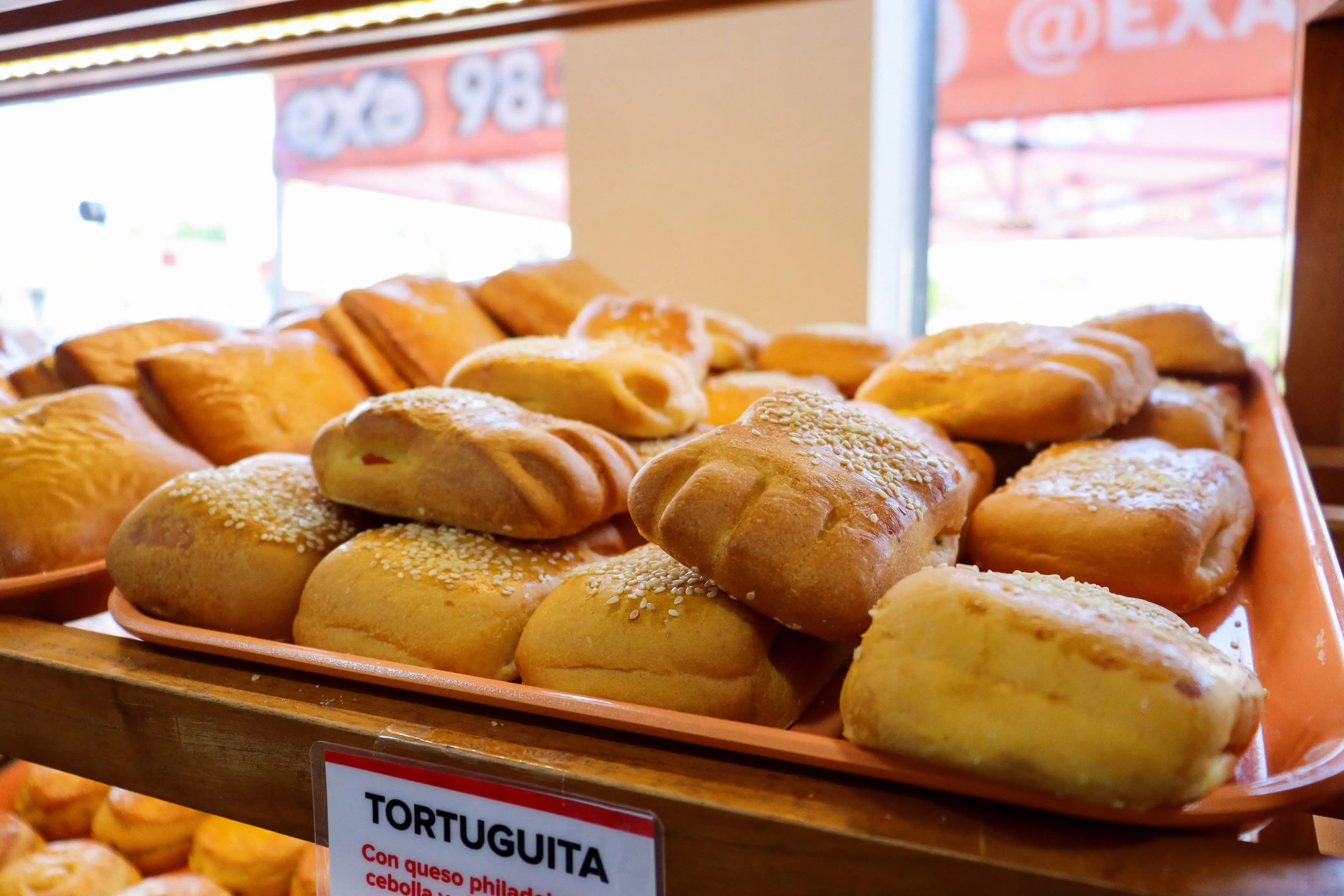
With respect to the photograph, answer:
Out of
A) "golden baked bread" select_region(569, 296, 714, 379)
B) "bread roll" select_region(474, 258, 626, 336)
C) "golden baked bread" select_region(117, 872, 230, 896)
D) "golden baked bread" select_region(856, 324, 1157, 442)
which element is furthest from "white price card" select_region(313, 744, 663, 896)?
"bread roll" select_region(474, 258, 626, 336)

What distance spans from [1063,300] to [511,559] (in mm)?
3750

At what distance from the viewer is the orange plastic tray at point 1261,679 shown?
0.62 meters

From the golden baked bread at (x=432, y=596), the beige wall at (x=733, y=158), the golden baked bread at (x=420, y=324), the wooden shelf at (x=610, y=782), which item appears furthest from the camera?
the beige wall at (x=733, y=158)

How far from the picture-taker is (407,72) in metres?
5.22

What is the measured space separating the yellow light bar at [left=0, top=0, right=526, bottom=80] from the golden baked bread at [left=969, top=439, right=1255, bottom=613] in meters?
1.05

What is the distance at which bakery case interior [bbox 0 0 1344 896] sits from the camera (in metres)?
0.65

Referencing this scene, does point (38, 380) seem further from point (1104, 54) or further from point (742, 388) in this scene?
point (1104, 54)

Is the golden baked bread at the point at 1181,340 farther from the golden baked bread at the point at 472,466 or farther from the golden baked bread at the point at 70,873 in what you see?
the golden baked bread at the point at 70,873

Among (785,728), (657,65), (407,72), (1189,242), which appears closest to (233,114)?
(407,72)

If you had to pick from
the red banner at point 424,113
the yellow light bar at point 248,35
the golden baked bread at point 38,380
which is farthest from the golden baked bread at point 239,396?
the red banner at point 424,113

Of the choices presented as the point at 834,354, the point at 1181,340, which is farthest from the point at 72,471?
the point at 1181,340

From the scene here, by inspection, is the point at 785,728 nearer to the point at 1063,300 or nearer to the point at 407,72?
the point at 1063,300

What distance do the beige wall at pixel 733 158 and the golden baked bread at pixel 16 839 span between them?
3046 millimetres

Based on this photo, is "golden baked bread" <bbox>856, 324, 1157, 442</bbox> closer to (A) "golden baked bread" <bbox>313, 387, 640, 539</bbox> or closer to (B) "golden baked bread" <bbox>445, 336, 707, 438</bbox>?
(B) "golden baked bread" <bbox>445, 336, 707, 438</bbox>
